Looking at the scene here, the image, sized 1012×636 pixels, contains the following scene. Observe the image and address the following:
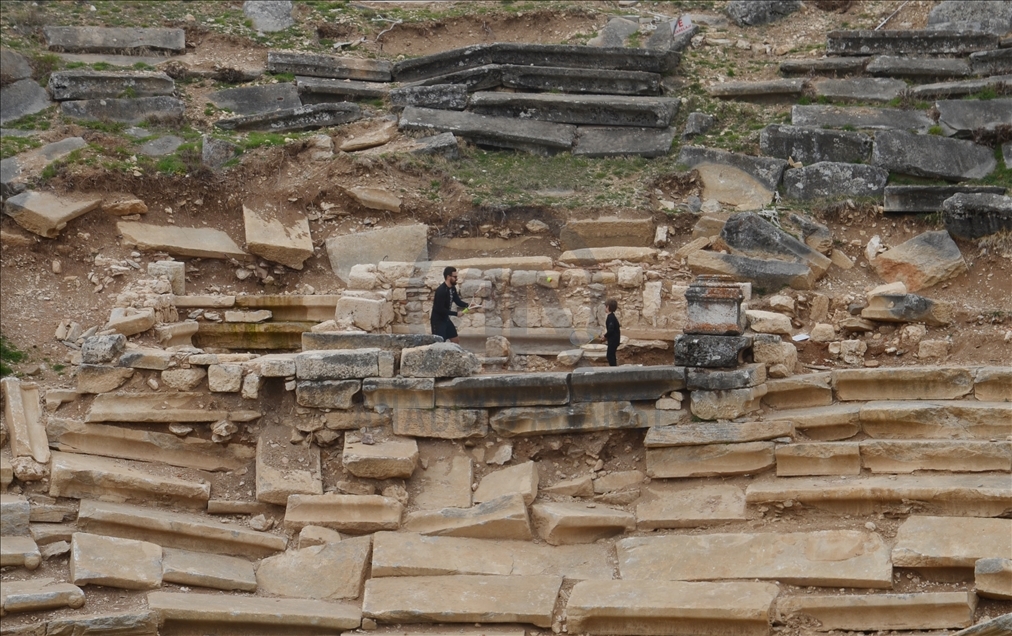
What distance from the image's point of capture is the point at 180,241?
44.4ft

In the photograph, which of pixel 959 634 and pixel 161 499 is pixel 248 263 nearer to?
pixel 161 499

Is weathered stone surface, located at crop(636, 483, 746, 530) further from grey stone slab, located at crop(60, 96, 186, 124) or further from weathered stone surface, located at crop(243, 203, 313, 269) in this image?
grey stone slab, located at crop(60, 96, 186, 124)

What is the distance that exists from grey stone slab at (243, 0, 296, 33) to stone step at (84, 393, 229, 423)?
8603mm

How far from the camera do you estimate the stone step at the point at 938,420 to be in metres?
9.84

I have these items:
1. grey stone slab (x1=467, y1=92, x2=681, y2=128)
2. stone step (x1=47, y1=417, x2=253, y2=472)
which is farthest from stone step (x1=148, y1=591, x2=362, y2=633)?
grey stone slab (x1=467, y1=92, x2=681, y2=128)

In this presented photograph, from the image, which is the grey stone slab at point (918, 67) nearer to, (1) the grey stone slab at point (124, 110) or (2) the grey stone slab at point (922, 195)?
(2) the grey stone slab at point (922, 195)

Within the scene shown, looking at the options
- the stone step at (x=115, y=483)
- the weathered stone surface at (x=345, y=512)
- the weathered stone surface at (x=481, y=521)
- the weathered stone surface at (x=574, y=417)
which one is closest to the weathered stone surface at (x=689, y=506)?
the weathered stone surface at (x=574, y=417)

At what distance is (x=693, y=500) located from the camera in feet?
32.8

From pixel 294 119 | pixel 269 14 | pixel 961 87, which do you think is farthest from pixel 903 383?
pixel 269 14

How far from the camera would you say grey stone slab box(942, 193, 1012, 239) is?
1307 cm

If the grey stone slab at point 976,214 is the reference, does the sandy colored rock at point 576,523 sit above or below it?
below

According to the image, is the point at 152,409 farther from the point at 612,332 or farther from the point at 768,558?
the point at 768,558

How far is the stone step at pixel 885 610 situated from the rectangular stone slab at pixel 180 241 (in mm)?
7104

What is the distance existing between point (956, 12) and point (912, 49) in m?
0.98
